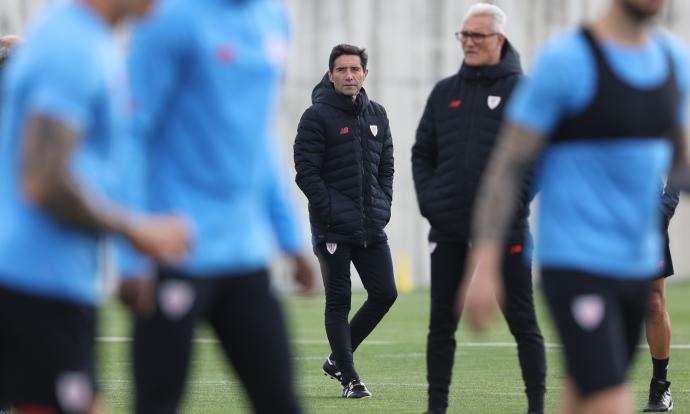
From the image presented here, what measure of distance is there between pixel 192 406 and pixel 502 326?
777 centimetres

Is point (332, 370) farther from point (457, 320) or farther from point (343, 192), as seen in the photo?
point (457, 320)

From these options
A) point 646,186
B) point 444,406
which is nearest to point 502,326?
point 444,406

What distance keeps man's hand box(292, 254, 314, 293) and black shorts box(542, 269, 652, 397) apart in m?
0.79

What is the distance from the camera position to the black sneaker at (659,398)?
30.3 feet

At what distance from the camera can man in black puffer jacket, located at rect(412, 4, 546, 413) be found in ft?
25.8

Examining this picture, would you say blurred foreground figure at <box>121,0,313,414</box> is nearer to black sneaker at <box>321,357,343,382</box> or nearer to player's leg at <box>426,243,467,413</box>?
player's leg at <box>426,243,467,413</box>

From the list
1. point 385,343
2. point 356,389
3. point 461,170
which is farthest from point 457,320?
point 385,343

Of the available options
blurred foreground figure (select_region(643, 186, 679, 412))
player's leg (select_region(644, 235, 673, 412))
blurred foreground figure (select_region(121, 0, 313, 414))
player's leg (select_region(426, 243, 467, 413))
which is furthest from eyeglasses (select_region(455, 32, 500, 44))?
blurred foreground figure (select_region(121, 0, 313, 414))

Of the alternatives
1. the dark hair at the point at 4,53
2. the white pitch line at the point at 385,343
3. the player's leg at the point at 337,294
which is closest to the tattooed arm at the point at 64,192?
the dark hair at the point at 4,53

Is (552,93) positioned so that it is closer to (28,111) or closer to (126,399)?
(28,111)

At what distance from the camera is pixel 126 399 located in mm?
A: 9672

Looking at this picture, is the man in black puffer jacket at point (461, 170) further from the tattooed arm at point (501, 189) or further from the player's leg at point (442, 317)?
the tattooed arm at point (501, 189)

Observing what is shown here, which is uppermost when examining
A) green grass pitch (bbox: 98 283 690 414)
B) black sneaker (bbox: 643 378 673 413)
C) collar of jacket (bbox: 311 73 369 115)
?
collar of jacket (bbox: 311 73 369 115)

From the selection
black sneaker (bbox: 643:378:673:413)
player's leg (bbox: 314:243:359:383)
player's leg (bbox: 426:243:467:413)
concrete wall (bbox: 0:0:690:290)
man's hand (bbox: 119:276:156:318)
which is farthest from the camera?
concrete wall (bbox: 0:0:690:290)
